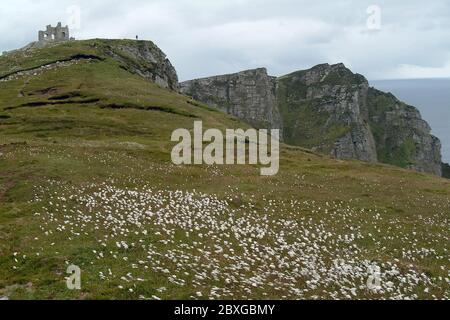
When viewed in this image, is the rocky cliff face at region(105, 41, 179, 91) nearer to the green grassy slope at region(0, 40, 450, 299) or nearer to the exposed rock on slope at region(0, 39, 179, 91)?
the exposed rock on slope at region(0, 39, 179, 91)

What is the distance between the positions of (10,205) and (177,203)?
12.0 m

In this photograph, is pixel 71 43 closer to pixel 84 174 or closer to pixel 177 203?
pixel 84 174

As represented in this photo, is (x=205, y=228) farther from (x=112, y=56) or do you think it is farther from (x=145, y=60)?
(x=145, y=60)

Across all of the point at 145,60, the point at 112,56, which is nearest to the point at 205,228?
the point at 112,56

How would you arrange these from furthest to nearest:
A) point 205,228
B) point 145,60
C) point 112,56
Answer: point 145,60, point 112,56, point 205,228

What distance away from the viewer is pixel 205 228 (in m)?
32.3

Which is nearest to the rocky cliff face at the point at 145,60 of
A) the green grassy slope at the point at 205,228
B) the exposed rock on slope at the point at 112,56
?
the exposed rock on slope at the point at 112,56

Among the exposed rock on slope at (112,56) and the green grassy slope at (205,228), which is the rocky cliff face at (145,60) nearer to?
the exposed rock on slope at (112,56)

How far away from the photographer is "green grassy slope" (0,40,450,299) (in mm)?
22875

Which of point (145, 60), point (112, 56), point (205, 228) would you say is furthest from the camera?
point (145, 60)

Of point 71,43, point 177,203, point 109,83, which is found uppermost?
point 71,43

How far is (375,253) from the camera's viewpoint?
3259 centimetres

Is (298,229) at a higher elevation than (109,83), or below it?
below

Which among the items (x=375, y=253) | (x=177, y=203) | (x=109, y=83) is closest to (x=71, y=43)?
(x=109, y=83)
